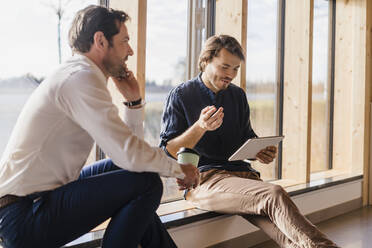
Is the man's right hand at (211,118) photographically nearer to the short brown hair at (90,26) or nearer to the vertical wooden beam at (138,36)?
the vertical wooden beam at (138,36)

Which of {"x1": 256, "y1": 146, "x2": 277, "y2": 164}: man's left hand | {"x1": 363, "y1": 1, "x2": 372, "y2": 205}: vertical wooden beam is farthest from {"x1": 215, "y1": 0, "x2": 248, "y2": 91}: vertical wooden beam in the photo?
{"x1": 363, "y1": 1, "x2": 372, "y2": 205}: vertical wooden beam

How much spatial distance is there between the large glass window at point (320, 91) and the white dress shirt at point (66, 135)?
3077mm

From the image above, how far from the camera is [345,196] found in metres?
3.80

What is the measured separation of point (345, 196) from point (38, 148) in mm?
3030

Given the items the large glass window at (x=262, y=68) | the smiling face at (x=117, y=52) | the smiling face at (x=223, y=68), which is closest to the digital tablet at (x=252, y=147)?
the smiling face at (x=223, y=68)

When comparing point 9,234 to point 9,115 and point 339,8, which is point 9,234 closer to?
point 9,115

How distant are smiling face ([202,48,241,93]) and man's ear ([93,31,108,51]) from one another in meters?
0.90

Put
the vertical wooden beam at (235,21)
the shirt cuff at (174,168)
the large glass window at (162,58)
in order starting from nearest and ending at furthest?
the shirt cuff at (174,168), the large glass window at (162,58), the vertical wooden beam at (235,21)

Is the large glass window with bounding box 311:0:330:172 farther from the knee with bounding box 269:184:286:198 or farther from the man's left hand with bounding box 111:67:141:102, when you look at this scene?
the man's left hand with bounding box 111:67:141:102

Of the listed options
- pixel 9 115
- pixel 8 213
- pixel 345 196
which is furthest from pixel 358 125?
pixel 8 213

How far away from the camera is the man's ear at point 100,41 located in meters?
1.58

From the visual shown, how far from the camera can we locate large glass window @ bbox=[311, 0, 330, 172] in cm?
429

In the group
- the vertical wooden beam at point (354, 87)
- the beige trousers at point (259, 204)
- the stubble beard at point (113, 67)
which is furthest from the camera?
the vertical wooden beam at point (354, 87)

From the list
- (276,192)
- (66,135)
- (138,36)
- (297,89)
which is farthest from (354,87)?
(66,135)
